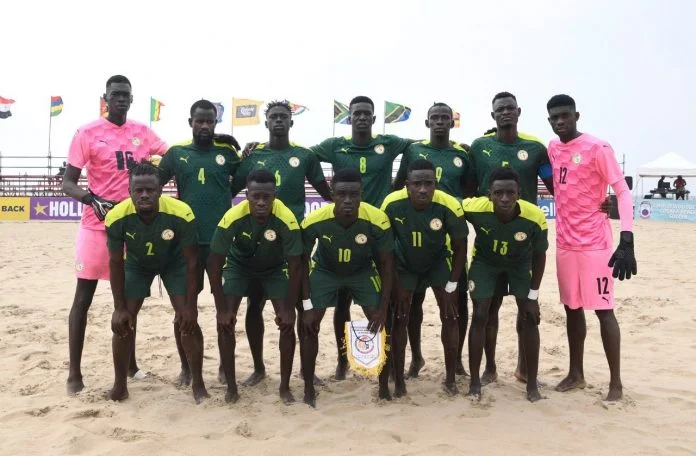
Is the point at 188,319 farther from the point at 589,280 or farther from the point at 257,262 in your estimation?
the point at 589,280

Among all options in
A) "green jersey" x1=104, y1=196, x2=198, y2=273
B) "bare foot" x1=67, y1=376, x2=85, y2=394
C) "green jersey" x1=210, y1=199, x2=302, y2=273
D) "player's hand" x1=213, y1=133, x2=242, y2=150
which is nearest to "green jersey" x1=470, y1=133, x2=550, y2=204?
"green jersey" x1=210, y1=199, x2=302, y2=273

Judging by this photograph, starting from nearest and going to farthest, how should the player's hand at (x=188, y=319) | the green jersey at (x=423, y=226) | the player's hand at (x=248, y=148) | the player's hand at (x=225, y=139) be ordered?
the player's hand at (x=188, y=319)
the green jersey at (x=423, y=226)
the player's hand at (x=225, y=139)
the player's hand at (x=248, y=148)

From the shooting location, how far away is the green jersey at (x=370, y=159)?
5.16m

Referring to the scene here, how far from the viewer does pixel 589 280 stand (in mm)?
4648

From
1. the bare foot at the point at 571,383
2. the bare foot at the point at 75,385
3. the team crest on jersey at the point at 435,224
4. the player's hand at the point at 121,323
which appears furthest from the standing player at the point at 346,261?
the bare foot at the point at 75,385

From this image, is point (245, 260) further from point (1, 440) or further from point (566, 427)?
point (566, 427)

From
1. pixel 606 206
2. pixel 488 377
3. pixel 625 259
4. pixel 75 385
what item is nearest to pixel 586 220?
pixel 606 206

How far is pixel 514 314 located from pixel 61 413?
17.9 ft

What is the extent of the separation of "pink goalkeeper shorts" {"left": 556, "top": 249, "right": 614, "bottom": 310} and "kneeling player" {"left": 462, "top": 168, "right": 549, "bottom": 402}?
32cm

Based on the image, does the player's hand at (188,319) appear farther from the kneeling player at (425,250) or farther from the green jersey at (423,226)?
→ the green jersey at (423,226)

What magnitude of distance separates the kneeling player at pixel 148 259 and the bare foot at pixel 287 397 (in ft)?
1.98

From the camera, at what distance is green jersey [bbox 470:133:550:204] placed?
16.1ft

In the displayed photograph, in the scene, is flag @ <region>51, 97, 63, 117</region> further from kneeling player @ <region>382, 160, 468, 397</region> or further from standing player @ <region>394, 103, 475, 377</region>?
kneeling player @ <region>382, 160, 468, 397</region>

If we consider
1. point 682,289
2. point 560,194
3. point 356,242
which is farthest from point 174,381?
point 682,289
